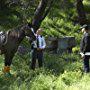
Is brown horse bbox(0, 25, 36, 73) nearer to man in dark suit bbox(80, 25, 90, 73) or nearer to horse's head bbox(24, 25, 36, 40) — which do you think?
horse's head bbox(24, 25, 36, 40)

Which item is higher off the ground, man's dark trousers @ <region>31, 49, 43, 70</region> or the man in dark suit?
the man in dark suit

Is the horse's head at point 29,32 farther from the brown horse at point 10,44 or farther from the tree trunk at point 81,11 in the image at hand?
the tree trunk at point 81,11

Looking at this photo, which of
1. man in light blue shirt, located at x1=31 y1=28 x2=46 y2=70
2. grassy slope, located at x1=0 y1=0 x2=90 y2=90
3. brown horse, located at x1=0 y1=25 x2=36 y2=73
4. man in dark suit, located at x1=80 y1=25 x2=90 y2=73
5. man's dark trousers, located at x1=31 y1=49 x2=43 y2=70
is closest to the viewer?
grassy slope, located at x1=0 y1=0 x2=90 y2=90

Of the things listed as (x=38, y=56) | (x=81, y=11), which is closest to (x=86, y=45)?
(x=38, y=56)

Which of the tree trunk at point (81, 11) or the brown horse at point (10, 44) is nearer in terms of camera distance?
the brown horse at point (10, 44)

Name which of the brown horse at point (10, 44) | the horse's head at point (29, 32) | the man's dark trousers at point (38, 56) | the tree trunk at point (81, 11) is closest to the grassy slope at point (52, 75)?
the man's dark trousers at point (38, 56)

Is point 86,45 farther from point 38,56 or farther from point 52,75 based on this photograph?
point 38,56

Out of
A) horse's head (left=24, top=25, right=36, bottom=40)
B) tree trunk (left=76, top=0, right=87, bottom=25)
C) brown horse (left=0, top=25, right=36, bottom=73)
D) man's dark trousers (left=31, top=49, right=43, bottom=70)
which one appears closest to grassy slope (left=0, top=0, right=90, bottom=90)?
man's dark trousers (left=31, top=49, right=43, bottom=70)

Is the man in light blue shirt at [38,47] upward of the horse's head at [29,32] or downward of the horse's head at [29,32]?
downward

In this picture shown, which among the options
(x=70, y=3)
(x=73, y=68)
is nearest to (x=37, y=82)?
(x=73, y=68)

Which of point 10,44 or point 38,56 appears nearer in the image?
point 10,44

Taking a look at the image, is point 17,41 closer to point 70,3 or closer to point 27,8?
point 27,8

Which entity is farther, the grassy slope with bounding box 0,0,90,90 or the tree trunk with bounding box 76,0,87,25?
the tree trunk with bounding box 76,0,87,25

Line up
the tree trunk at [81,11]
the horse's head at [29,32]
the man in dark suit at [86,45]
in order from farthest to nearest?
the tree trunk at [81,11]
the horse's head at [29,32]
the man in dark suit at [86,45]
